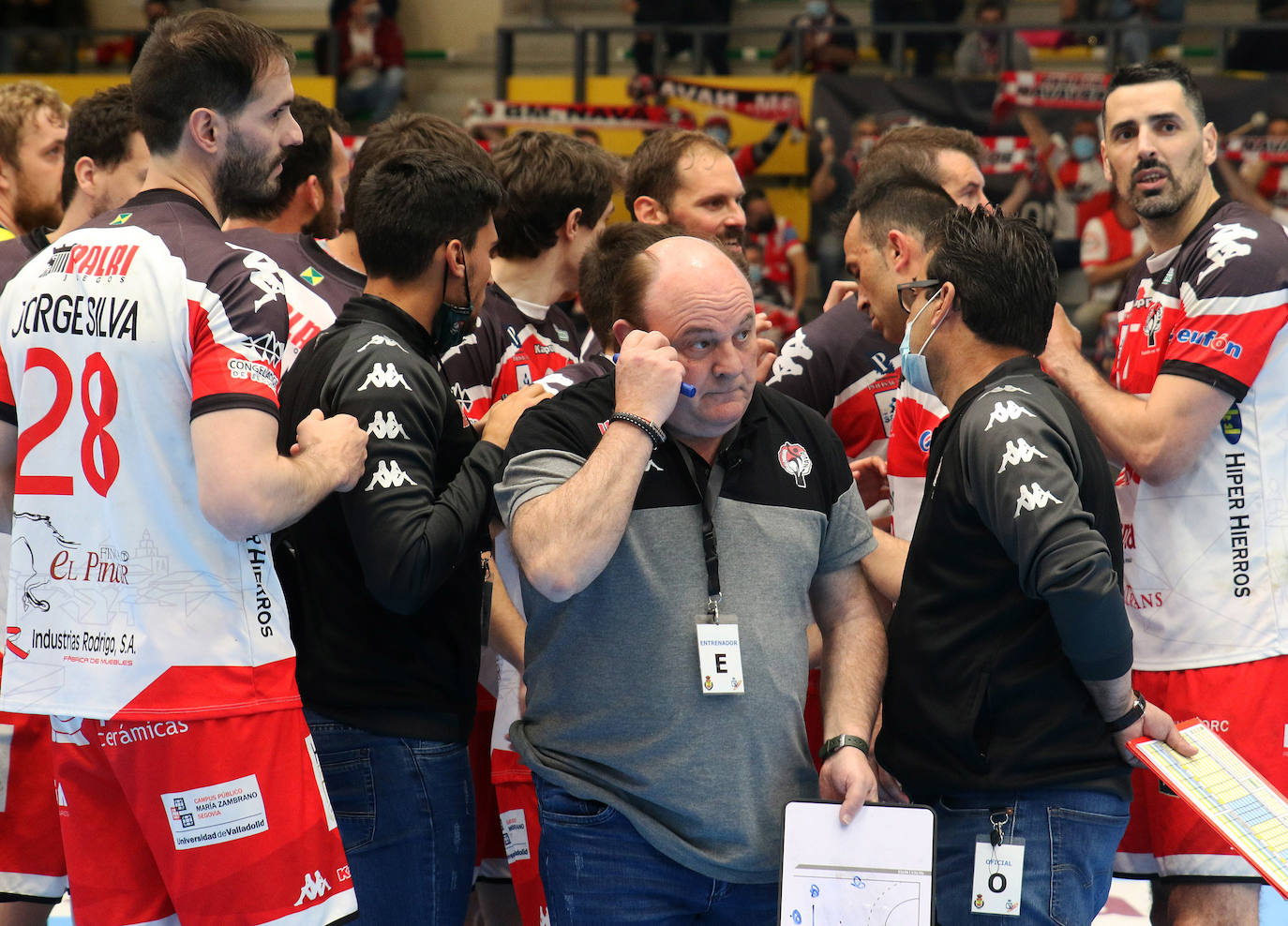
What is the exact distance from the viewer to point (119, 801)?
2.36 m

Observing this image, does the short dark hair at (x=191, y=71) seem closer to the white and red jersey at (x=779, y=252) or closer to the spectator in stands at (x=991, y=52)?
the white and red jersey at (x=779, y=252)

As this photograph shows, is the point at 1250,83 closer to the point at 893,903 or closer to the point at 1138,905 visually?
the point at 1138,905

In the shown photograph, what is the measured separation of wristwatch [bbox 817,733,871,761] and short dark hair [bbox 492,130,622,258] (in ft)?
6.61

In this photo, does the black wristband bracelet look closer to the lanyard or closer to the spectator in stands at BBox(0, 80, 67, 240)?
the lanyard

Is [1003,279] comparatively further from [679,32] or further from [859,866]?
[679,32]

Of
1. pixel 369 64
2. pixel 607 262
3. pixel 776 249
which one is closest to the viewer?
pixel 607 262

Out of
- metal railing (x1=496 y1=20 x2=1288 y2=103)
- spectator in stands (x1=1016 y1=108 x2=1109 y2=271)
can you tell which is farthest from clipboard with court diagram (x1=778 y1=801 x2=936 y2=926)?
metal railing (x1=496 y1=20 x2=1288 y2=103)

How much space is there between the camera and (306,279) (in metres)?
3.37

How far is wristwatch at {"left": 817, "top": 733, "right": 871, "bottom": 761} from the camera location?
229 cm

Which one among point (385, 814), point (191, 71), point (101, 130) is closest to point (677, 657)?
point (385, 814)

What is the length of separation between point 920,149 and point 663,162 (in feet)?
2.66

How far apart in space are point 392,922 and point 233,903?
34 centimetres

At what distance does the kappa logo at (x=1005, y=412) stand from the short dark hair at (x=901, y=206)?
125 centimetres

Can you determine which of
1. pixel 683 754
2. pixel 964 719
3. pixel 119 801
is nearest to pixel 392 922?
pixel 119 801
